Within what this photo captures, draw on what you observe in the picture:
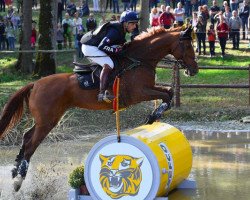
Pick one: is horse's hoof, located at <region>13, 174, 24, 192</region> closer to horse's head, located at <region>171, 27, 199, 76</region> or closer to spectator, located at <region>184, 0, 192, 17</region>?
horse's head, located at <region>171, 27, 199, 76</region>

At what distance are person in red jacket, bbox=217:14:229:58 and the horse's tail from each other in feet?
54.4

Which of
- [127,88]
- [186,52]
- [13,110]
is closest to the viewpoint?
[127,88]

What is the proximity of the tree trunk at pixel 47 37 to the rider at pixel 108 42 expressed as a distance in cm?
1213

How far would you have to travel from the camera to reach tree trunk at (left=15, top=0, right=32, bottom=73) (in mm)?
25828

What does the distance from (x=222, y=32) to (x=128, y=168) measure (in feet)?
61.0


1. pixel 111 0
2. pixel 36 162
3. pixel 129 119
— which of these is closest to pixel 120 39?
pixel 36 162

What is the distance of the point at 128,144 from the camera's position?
9.70m

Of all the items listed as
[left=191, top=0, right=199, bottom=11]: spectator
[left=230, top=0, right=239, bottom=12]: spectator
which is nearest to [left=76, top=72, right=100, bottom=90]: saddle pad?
[left=230, top=0, right=239, bottom=12]: spectator

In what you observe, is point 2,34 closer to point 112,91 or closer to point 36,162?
point 36,162

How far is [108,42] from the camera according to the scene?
11023mm

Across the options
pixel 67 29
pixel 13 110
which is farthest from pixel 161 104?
pixel 67 29

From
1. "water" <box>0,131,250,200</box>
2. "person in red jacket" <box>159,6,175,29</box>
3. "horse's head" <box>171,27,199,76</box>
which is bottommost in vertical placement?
"water" <box>0,131,250,200</box>

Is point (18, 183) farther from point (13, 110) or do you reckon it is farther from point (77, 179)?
point (13, 110)

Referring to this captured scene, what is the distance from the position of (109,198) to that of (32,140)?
2.06 m
